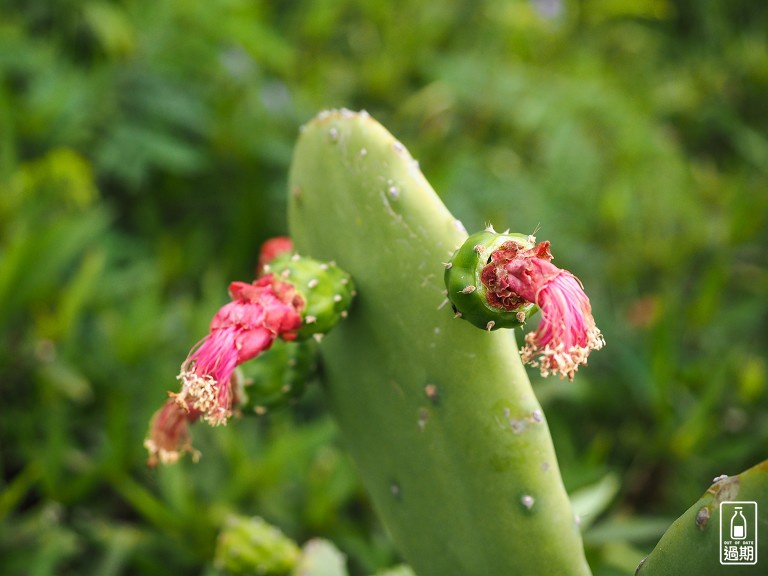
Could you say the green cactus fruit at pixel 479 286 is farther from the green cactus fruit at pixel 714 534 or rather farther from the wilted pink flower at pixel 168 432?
the wilted pink flower at pixel 168 432

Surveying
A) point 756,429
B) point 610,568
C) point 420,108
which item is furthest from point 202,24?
point 756,429

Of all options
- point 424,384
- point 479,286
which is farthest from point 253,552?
point 479,286

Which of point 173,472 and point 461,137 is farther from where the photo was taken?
point 461,137

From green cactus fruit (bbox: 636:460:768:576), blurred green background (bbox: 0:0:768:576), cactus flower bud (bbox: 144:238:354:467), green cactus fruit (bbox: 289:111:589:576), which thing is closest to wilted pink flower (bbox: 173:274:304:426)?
cactus flower bud (bbox: 144:238:354:467)

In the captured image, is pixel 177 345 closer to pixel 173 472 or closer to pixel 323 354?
pixel 173 472

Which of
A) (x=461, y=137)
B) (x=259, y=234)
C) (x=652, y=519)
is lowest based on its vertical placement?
(x=652, y=519)

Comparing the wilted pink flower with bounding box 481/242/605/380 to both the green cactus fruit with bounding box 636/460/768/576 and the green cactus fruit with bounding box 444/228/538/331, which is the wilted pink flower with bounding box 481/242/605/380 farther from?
the green cactus fruit with bounding box 636/460/768/576
